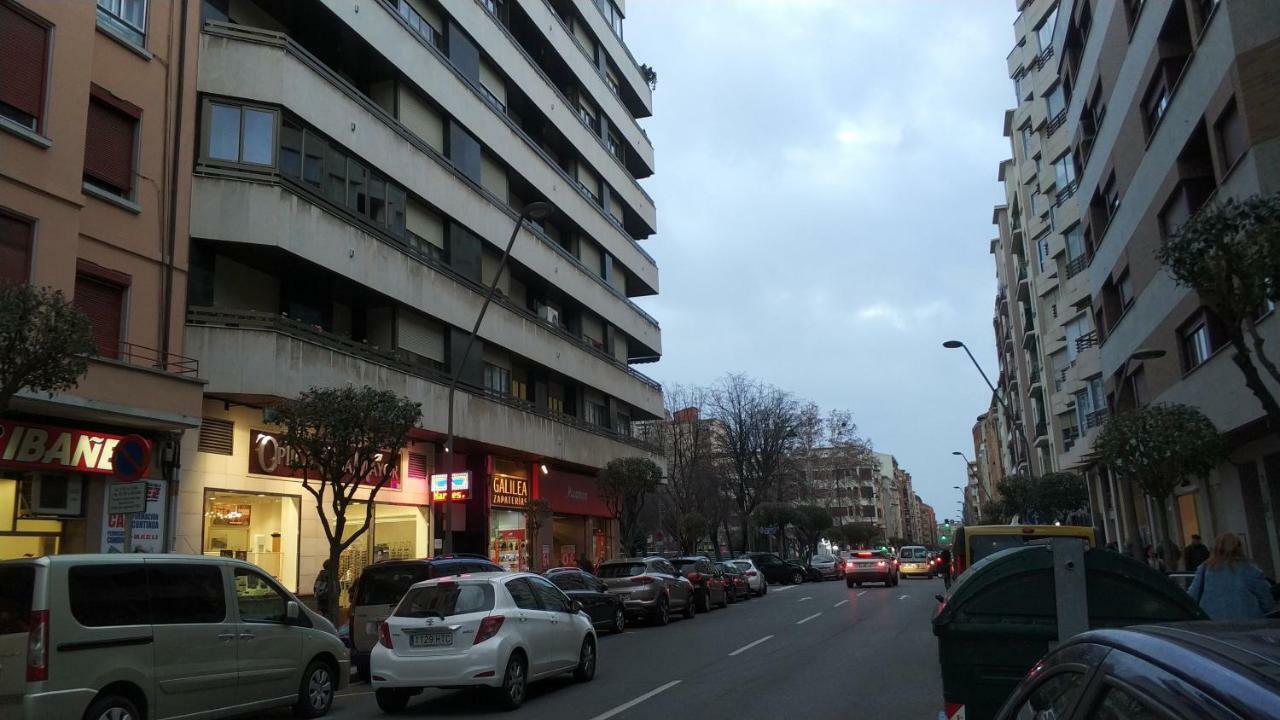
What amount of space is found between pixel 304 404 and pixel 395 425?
1670 millimetres

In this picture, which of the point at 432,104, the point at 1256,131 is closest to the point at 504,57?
the point at 432,104

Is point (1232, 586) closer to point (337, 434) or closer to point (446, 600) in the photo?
point (446, 600)

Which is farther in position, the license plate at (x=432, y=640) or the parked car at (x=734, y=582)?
the parked car at (x=734, y=582)

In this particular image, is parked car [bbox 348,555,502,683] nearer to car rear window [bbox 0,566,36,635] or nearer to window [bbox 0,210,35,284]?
car rear window [bbox 0,566,36,635]

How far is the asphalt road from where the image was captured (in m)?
10.2

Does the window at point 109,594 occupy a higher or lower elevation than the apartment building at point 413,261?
lower

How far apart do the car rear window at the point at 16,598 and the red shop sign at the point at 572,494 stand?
2508 centimetres

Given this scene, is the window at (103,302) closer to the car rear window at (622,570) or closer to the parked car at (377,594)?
the parked car at (377,594)

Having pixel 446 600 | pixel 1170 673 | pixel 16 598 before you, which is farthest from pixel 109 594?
pixel 1170 673

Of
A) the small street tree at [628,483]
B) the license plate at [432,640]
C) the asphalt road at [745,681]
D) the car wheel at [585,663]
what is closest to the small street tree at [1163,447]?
the asphalt road at [745,681]

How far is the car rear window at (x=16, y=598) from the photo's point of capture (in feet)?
26.8

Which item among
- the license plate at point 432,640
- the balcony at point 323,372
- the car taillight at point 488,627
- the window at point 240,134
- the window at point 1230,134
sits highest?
the window at point 240,134

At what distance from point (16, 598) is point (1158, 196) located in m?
23.1

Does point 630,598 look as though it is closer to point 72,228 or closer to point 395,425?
point 395,425
